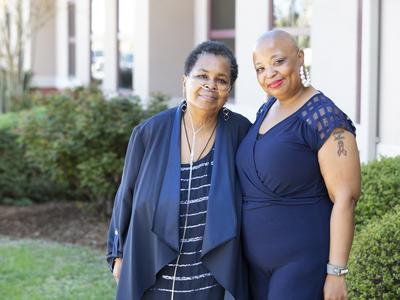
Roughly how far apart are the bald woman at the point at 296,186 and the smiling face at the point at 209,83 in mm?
212

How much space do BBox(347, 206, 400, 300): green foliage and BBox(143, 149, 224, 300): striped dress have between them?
2.96 feet

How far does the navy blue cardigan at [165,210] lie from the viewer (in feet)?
11.4

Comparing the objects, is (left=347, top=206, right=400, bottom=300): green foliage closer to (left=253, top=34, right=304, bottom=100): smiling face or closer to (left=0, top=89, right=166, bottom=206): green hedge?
(left=253, top=34, right=304, bottom=100): smiling face

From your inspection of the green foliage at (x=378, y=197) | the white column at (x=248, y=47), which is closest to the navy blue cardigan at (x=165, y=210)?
the green foliage at (x=378, y=197)

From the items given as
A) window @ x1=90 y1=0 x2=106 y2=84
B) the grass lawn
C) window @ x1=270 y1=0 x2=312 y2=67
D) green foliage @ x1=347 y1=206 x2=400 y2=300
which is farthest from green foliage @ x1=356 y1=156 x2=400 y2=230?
window @ x1=90 y1=0 x2=106 y2=84

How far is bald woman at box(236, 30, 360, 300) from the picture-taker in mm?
3234

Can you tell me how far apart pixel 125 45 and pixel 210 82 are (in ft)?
32.5

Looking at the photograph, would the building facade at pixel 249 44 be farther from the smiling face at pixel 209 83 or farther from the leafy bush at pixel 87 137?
the smiling face at pixel 209 83

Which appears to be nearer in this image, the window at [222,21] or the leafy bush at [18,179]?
the window at [222,21]

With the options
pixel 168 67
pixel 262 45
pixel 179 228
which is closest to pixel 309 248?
pixel 179 228

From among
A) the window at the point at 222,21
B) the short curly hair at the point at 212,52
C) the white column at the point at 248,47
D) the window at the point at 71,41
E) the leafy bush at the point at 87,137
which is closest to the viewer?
the short curly hair at the point at 212,52

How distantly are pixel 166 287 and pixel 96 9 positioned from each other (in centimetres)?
1234

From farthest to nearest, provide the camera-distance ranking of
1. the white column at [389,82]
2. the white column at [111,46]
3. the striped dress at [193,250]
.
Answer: the white column at [111,46]
the white column at [389,82]
the striped dress at [193,250]

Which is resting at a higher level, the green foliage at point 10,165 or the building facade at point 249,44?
the building facade at point 249,44
